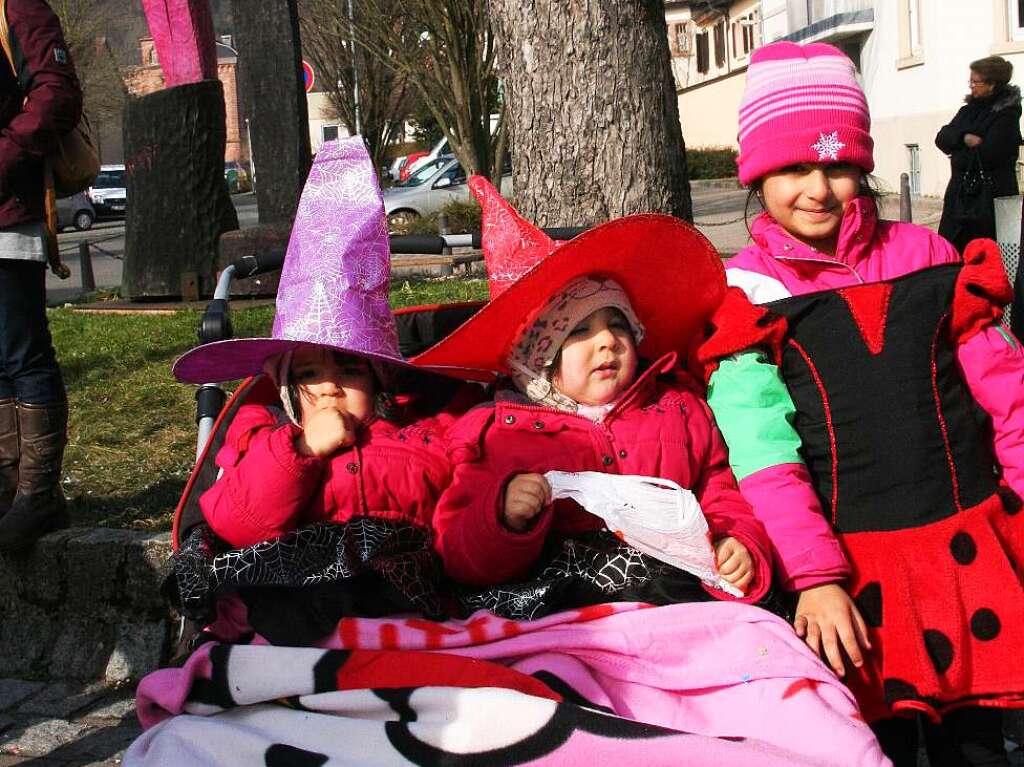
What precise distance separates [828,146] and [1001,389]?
2.00 ft

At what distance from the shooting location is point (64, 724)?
3.96 meters

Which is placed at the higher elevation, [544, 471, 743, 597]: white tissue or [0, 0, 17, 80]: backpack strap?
[0, 0, 17, 80]: backpack strap

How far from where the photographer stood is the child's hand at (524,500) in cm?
238

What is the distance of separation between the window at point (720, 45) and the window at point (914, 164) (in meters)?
18.4

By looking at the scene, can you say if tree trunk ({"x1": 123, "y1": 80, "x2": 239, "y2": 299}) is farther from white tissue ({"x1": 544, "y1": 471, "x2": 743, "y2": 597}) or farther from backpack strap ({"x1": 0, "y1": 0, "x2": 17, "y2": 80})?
white tissue ({"x1": 544, "y1": 471, "x2": 743, "y2": 597})

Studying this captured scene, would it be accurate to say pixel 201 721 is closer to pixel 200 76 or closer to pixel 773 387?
pixel 773 387

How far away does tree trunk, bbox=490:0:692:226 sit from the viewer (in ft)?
13.6

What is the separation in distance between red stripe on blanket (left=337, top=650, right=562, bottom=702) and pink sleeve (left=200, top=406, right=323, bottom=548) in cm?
47

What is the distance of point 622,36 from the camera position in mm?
4156

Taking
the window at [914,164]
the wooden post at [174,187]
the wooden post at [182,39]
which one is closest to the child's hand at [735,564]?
the wooden post at [174,187]

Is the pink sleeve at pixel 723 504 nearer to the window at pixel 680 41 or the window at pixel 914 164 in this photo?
the window at pixel 914 164

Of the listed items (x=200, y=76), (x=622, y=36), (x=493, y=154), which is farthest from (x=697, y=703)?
(x=493, y=154)

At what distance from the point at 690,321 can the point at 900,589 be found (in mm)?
780

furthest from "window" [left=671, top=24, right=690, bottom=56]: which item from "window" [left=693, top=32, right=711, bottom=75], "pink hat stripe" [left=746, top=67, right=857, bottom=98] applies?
"pink hat stripe" [left=746, top=67, right=857, bottom=98]
